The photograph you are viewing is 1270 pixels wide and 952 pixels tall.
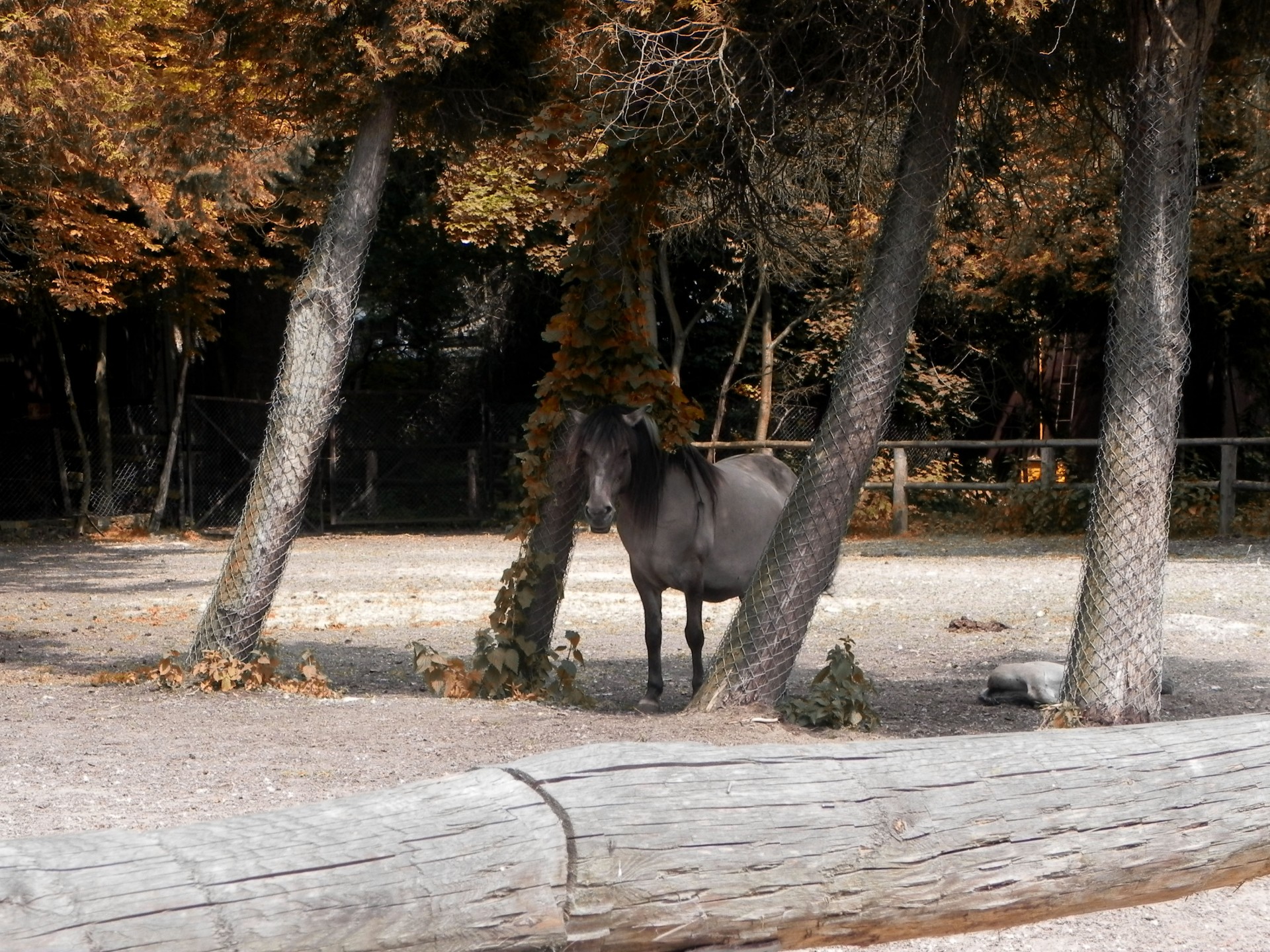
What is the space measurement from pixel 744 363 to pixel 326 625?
15.2m

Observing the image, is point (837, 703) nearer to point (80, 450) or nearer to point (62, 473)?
point (80, 450)

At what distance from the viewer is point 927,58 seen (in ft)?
21.7

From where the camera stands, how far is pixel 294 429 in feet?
26.0

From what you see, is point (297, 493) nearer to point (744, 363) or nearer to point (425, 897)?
point (425, 897)

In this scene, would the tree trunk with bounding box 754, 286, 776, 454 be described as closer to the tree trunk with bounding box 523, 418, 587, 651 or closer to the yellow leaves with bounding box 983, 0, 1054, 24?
the tree trunk with bounding box 523, 418, 587, 651

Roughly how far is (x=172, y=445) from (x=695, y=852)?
67.9ft

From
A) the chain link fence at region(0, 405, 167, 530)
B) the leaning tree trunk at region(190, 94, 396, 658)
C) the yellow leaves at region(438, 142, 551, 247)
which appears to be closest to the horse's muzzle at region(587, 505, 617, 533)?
the leaning tree trunk at region(190, 94, 396, 658)

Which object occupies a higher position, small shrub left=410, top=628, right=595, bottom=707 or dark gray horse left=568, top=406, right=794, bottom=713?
dark gray horse left=568, top=406, right=794, bottom=713

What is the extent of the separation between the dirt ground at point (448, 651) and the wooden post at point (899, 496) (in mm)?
2594

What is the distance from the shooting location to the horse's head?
7.04 metres

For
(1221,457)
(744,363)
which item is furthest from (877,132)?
(744,363)

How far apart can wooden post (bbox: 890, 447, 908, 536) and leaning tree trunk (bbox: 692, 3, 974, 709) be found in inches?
563

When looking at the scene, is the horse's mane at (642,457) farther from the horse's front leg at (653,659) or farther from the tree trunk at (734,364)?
the tree trunk at (734,364)

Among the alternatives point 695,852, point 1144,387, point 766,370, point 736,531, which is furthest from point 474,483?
point 695,852
